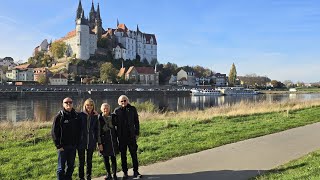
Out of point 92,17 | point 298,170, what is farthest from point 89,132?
point 92,17

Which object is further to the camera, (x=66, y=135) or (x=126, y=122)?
(x=126, y=122)

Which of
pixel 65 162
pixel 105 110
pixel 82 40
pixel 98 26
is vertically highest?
pixel 98 26

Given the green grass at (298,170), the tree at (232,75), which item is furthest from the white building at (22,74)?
the green grass at (298,170)

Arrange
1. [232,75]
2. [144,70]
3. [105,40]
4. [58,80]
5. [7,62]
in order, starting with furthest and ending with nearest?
1. [7,62]
2. [232,75]
3. [105,40]
4. [144,70]
5. [58,80]

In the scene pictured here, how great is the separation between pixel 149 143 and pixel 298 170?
4479 mm

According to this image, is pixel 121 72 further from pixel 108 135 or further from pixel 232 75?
pixel 108 135

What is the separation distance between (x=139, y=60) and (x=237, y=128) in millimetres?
137971

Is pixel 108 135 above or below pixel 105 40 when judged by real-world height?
below

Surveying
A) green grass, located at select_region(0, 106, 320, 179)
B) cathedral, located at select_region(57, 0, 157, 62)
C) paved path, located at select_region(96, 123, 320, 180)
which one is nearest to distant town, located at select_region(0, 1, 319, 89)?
cathedral, located at select_region(57, 0, 157, 62)

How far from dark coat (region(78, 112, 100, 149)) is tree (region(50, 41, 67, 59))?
13488 centimetres

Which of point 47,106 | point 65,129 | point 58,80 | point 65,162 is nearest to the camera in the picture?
point 65,129

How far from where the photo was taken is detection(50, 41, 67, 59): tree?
137 metres

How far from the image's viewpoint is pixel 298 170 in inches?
281

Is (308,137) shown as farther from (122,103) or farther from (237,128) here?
(122,103)
